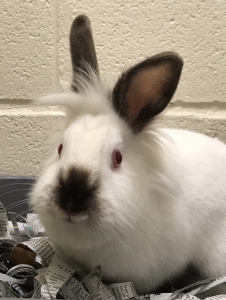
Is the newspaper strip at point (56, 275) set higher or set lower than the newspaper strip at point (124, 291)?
higher

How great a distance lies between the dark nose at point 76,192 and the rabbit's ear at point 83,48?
261mm

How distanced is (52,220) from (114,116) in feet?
0.83

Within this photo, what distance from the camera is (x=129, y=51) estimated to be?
4.89 ft

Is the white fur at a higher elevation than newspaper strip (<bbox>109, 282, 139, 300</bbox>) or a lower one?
higher

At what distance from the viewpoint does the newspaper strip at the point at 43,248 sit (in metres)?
1.10

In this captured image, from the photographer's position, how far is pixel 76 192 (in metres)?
0.78

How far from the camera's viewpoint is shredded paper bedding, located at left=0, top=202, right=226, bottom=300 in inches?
38.0

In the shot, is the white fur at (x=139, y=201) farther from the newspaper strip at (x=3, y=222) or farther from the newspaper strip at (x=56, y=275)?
the newspaper strip at (x=3, y=222)

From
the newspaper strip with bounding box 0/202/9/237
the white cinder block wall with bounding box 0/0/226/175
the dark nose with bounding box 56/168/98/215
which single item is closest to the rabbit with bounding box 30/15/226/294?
the dark nose with bounding box 56/168/98/215

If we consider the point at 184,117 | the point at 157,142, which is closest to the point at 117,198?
the point at 157,142

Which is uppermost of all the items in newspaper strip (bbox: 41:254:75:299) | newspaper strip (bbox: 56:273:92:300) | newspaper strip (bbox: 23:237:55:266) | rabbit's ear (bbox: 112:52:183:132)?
rabbit's ear (bbox: 112:52:183:132)

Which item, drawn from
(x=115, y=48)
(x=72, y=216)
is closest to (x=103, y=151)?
(x=72, y=216)

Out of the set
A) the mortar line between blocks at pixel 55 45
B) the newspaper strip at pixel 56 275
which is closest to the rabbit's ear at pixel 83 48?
the newspaper strip at pixel 56 275

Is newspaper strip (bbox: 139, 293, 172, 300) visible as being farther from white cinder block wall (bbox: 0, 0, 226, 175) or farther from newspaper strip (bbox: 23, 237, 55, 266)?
white cinder block wall (bbox: 0, 0, 226, 175)
